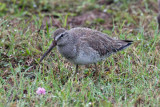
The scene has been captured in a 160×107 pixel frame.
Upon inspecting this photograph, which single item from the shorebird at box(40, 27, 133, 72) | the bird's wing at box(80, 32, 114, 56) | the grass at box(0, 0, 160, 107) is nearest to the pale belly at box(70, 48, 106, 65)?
the shorebird at box(40, 27, 133, 72)

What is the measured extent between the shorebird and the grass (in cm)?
34

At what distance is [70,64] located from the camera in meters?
7.19

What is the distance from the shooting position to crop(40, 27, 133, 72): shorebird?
251 inches

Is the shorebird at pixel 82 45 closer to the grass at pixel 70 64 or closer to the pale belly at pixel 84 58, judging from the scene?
the pale belly at pixel 84 58

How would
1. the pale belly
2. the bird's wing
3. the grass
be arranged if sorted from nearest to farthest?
the grass → the pale belly → the bird's wing

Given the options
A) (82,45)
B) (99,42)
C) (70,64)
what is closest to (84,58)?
(82,45)

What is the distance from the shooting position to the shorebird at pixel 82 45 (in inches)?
251

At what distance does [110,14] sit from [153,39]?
2332 millimetres

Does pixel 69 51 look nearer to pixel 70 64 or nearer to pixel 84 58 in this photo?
pixel 84 58

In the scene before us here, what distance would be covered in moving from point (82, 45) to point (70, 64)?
84cm

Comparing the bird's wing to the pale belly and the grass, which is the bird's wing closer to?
the pale belly

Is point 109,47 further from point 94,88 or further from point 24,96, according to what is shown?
point 24,96

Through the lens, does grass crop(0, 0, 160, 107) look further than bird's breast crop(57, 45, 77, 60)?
No

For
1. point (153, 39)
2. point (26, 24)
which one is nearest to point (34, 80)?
point (26, 24)
